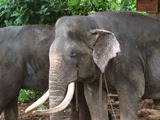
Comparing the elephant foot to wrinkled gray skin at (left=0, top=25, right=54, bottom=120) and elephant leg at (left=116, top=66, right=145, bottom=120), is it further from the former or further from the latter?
elephant leg at (left=116, top=66, right=145, bottom=120)

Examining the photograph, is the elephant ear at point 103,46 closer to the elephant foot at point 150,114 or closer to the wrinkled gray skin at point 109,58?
the wrinkled gray skin at point 109,58

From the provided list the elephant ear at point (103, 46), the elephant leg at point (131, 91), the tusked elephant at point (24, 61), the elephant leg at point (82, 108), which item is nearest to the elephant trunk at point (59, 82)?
the elephant ear at point (103, 46)

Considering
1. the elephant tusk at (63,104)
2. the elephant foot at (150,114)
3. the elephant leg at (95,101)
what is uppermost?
the elephant tusk at (63,104)

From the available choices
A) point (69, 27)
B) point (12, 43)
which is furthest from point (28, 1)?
point (69, 27)

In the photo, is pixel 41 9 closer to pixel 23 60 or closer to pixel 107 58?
pixel 23 60

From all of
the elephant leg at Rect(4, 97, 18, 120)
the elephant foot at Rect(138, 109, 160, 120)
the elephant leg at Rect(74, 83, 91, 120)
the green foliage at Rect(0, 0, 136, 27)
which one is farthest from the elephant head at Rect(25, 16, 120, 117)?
the green foliage at Rect(0, 0, 136, 27)

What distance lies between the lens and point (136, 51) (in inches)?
231

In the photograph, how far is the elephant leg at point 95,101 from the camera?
6125mm

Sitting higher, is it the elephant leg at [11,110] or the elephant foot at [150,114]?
the elephant leg at [11,110]

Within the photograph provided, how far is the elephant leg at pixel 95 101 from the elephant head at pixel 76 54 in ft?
1.32

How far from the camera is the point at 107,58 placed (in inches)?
218

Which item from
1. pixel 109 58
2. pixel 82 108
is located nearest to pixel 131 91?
pixel 109 58

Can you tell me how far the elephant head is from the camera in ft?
17.5

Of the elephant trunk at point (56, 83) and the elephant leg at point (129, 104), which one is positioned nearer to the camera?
the elephant trunk at point (56, 83)
